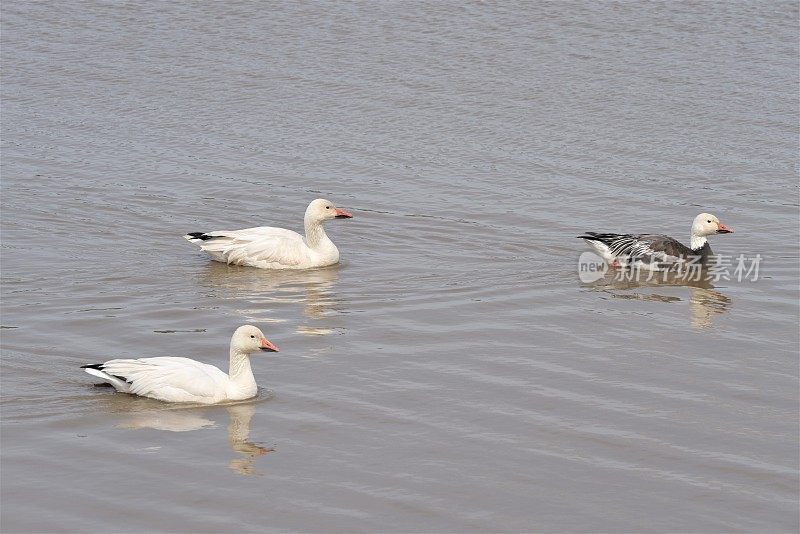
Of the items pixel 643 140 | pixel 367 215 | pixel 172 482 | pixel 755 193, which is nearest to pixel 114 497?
pixel 172 482

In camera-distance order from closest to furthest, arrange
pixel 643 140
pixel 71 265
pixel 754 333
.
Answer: pixel 754 333
pixel 71 265
pixel 643 140

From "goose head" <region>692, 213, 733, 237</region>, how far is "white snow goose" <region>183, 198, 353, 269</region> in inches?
159

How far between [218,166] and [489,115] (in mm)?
4583

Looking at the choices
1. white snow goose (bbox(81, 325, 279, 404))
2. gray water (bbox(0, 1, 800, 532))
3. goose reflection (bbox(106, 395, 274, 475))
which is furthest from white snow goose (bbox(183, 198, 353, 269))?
goose reflection (bbox(106, 395, 274, 475))

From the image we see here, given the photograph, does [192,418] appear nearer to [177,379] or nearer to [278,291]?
[177,379]

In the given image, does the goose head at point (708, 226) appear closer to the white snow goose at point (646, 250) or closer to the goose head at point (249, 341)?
the white snow goose at point (646, 250)

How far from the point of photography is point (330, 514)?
787 cm

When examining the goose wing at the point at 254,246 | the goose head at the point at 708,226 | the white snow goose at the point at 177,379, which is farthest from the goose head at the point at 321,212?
the white snow goose at the point at 177,379

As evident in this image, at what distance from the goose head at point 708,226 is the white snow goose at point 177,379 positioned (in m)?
6.81

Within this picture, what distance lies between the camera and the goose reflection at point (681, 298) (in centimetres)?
1261

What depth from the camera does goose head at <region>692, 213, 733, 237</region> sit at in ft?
48.1

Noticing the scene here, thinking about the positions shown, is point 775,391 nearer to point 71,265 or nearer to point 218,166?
point 71,265

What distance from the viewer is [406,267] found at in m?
13.8

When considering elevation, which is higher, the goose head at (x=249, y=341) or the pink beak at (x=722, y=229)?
the pink beak at (x=722, y=229)
